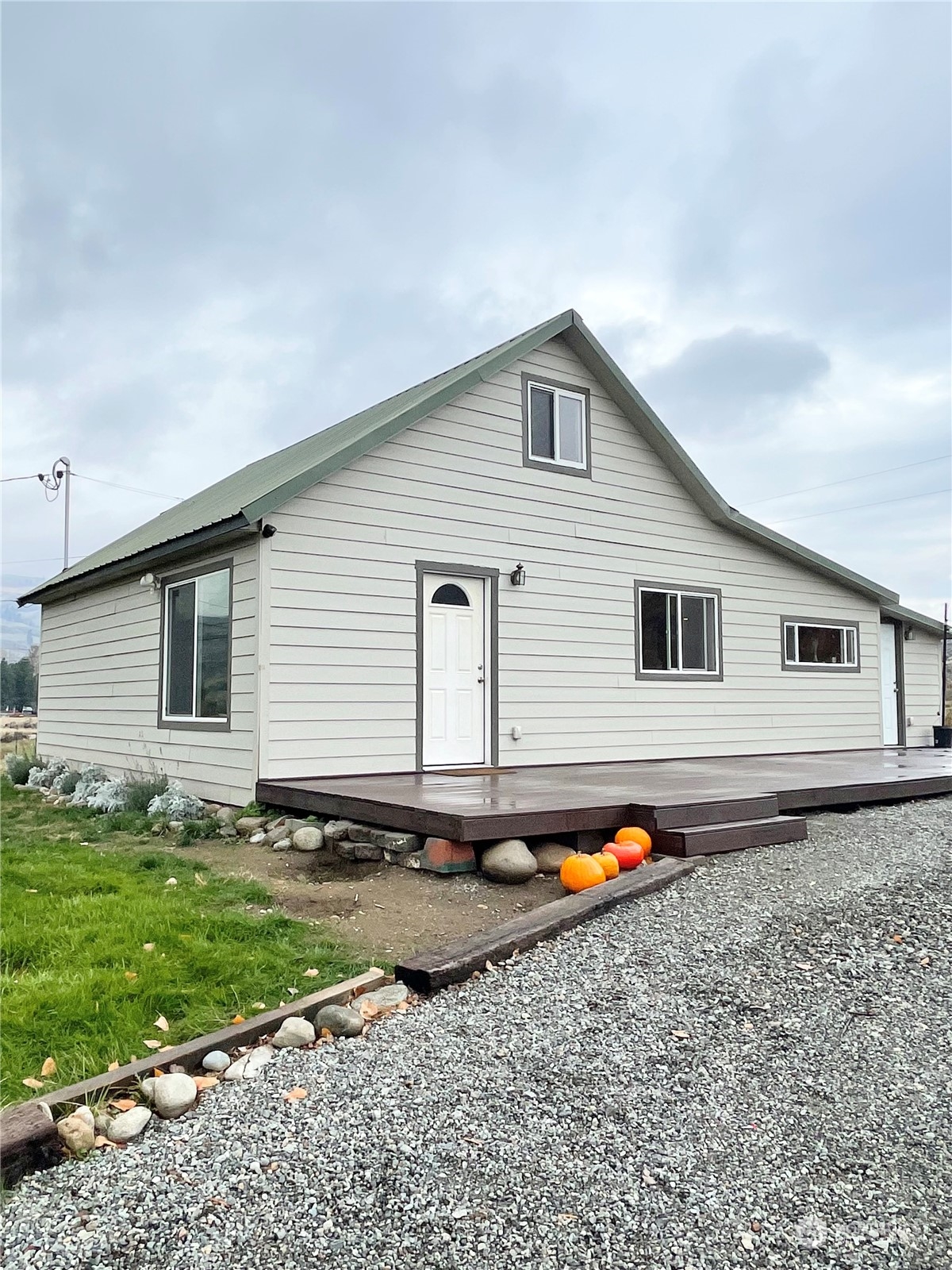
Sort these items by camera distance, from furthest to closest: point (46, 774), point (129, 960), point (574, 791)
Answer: point (46, 774), point (574, 791), point (129, 960)

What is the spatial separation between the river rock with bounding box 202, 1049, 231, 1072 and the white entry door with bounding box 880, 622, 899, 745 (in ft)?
46.9

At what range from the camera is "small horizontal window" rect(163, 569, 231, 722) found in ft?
27.6

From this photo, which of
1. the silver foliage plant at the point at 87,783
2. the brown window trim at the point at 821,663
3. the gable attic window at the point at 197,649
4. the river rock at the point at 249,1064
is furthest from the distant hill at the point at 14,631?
the river rock at the point at 249,1064

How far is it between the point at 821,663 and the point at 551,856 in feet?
29.3

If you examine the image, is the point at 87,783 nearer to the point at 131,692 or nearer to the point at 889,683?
the point at 131,692

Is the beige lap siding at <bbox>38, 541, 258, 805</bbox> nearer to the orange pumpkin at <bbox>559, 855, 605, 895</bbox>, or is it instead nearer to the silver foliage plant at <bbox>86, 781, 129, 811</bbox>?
the silver foliage plant at <bbox>86, 781, 129, 811</bbox>

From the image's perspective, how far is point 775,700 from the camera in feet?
41.4

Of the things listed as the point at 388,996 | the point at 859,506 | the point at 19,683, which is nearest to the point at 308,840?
the point at 388,996

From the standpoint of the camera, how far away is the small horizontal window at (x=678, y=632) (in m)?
11.2

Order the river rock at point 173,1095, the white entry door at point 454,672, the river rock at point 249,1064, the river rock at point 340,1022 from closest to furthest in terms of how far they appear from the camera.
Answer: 1. the river rock at point 173,1095
2. the river rock at point 249,1064
3. the river rock at point 340,1022
4. the white entry door at point 454,672

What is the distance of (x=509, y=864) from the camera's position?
547 cm

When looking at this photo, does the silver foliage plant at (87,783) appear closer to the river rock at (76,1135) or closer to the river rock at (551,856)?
the river rock at (551,856)

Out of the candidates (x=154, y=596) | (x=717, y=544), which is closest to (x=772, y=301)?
(x=717, y=544)

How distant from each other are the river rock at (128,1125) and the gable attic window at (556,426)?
8.28m
